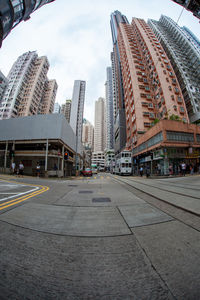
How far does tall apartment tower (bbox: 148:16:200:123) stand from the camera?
1714 inches

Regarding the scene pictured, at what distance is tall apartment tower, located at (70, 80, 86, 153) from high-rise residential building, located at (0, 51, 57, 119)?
15.9 meters

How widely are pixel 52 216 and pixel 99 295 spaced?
2.04m

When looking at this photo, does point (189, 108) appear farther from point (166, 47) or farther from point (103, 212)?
point (103, 212)

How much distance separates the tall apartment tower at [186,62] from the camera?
4353cm

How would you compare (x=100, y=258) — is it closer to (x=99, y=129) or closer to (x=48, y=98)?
(x=48, y=98)

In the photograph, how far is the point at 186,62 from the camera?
179 ft

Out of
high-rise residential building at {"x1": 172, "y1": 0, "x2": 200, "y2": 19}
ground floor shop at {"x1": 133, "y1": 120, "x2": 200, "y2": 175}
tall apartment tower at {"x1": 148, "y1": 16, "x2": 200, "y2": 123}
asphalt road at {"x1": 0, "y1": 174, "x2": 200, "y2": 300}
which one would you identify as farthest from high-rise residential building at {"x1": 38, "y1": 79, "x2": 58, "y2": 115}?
asphalt road at {"x1": 0, "y1": 174, "x2": 200, "y2": 300}

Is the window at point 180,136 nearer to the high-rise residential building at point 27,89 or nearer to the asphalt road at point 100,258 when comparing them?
the asphalt road at point 100,258

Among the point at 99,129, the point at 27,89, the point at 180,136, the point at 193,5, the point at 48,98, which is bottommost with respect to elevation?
the point at 180,136

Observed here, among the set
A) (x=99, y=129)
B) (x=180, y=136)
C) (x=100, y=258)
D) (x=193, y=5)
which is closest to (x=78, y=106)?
(x=99, y=129)

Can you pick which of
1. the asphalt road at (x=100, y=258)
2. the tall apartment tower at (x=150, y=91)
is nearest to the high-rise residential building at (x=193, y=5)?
the tall apartment tower at (x=150, y=91)

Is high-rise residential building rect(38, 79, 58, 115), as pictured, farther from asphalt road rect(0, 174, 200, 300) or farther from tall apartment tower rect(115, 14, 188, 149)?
asphalt road rect(0, 174, 200, 300)

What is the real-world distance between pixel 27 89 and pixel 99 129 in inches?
3417

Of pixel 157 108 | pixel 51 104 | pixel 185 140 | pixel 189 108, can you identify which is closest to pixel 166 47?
pixel 189 108
